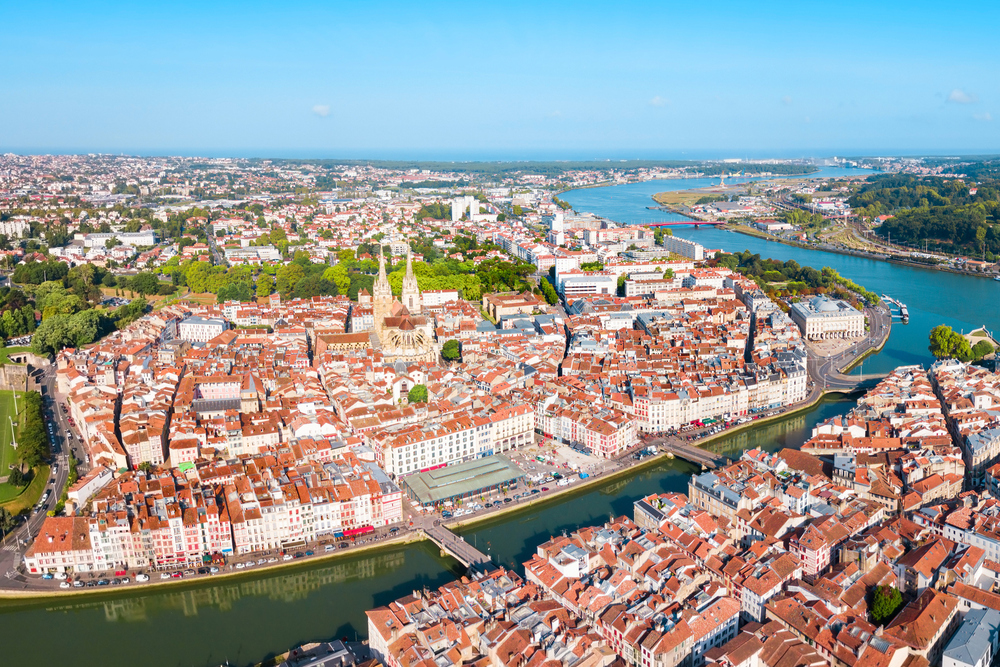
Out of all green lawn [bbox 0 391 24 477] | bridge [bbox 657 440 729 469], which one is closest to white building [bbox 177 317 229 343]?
green lawn [bbox 0 391 24 477]

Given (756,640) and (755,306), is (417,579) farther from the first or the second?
(755,306)

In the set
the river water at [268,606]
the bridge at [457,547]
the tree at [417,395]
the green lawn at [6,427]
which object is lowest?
the river water at [268,606]

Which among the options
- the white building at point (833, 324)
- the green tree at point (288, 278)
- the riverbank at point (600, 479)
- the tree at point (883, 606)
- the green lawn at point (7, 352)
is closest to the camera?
the tree at point (883, 606)

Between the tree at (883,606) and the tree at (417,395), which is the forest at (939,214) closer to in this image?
the tree at (417,395)

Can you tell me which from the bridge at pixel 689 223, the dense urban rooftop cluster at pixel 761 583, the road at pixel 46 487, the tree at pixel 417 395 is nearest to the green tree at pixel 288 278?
the road at pixel 46 487

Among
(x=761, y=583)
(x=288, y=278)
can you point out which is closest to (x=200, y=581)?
(x=761, y=583)

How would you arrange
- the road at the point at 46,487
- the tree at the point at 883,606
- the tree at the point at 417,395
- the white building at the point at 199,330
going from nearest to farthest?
1. the tree at the point at 883,606
2. the road at the point at 46,487
3. the tree at the point at 417,395
4. the white building at the point at 199,330
